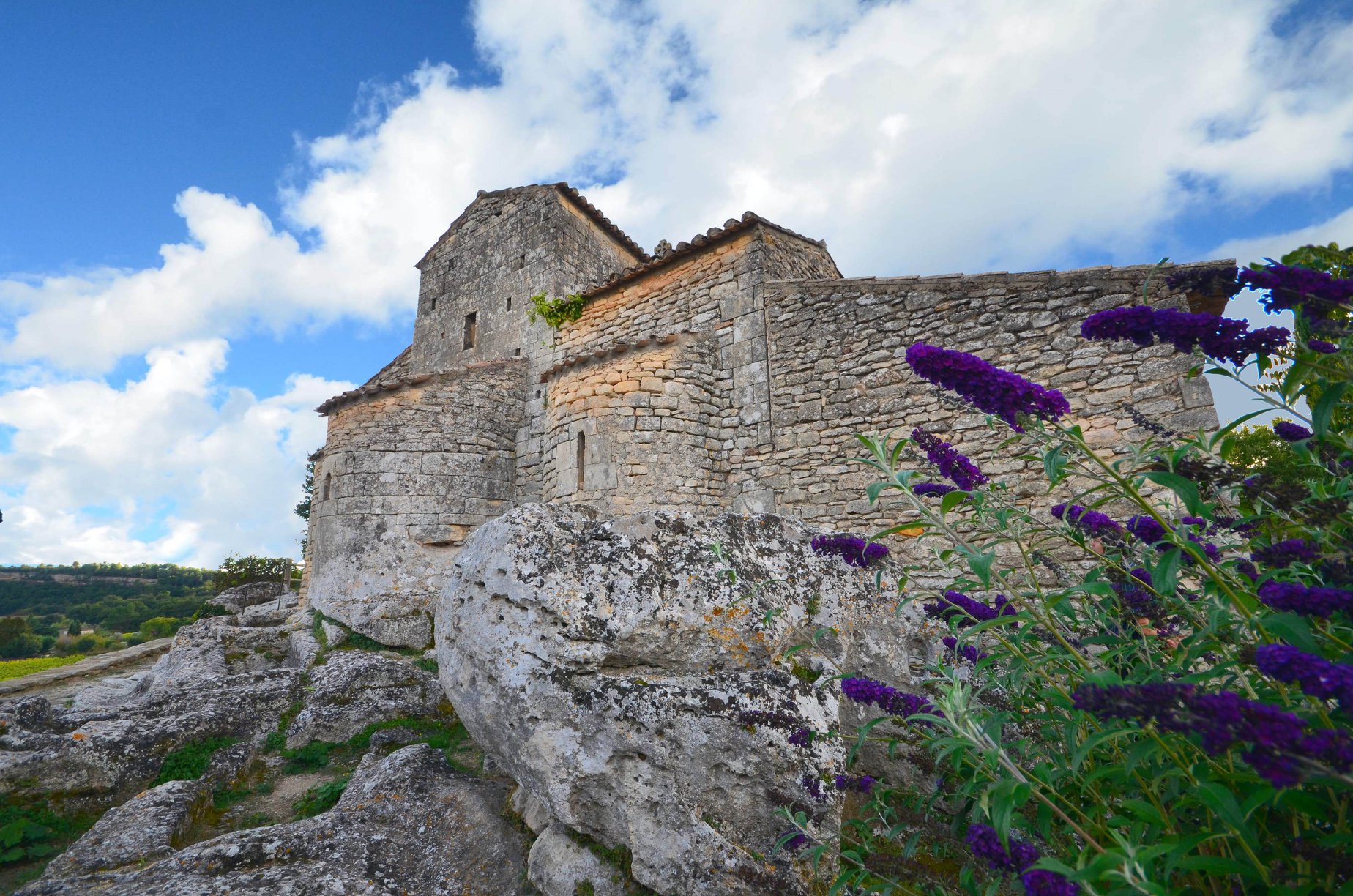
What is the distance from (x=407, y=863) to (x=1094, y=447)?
20.8 ft

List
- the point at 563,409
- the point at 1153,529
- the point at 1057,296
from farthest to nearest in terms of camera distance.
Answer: the point at 563,409 < the point at 1057,296 < the point at 1153,529

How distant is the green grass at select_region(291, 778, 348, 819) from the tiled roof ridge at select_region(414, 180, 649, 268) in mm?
10352

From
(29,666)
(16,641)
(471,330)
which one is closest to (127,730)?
(471,330)

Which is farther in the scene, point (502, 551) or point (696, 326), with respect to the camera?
point (696, 326)

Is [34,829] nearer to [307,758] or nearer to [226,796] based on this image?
[226,796]

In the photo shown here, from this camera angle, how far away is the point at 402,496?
9.23 meters

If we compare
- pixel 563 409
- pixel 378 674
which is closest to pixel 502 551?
pixel 378 674

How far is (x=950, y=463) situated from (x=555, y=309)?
9490 millimetres

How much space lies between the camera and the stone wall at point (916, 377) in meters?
5.99

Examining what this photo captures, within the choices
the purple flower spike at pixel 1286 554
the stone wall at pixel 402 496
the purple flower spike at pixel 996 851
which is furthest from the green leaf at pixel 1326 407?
the stone wall at pixel 402 496

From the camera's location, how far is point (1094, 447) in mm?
→ 5930

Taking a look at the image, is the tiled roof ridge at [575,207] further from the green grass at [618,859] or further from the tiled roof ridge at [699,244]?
the green grass at [618,859]

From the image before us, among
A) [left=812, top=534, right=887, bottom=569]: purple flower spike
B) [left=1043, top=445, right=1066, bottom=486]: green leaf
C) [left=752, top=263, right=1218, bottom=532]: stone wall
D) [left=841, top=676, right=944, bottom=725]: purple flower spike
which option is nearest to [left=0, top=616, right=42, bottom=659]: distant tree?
[left=752, top=263, right=1218, bottom=532]: stone wall

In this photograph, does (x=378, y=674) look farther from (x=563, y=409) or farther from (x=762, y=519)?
(x=762, y=519)
